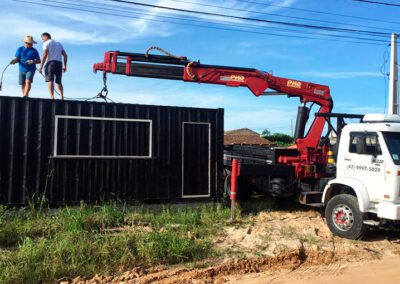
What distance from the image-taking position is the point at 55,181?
33.3 ft

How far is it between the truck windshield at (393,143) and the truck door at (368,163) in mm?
191

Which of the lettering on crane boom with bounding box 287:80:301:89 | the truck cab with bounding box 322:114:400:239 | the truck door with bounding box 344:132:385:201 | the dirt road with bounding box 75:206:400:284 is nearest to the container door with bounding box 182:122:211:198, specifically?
the dirt road with bounding box 75:206:400:284

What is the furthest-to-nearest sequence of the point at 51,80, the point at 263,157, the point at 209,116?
the point at 263,157 → the point at 209,116 → the point at 51,80

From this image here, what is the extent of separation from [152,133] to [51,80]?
9.22 ft

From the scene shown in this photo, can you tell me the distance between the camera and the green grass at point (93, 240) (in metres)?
6.53

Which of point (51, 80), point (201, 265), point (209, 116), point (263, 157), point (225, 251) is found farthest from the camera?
point (263, 157)

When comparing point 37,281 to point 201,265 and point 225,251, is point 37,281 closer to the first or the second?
point 201,265

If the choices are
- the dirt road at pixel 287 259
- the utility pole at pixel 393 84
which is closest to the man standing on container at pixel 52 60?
the dirt road at pixel 287 259

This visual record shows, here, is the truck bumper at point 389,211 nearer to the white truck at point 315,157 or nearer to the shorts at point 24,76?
the white truck at point 315,157

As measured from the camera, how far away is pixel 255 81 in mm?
12570

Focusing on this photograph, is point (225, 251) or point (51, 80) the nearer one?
point (225, 251)

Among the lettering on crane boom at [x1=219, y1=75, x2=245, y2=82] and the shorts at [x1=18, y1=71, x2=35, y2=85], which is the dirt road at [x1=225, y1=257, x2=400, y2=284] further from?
the shorts at [x1=18, y1=71, x2=35, y2=85]

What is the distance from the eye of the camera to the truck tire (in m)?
9.03

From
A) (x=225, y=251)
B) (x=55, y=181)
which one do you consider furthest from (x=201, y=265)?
(x=55, y=181)
